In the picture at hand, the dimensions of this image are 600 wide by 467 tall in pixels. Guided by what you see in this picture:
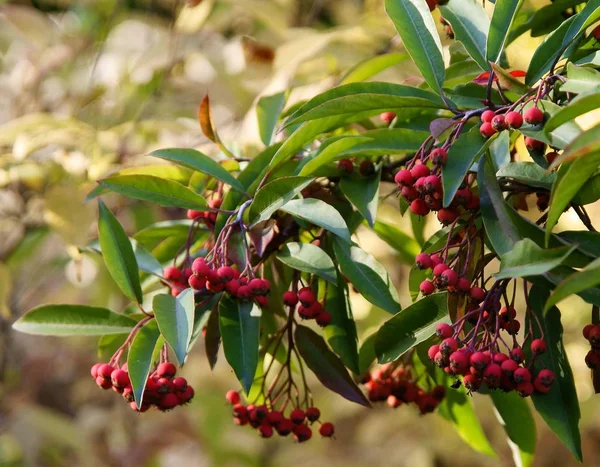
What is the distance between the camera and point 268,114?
115 cm

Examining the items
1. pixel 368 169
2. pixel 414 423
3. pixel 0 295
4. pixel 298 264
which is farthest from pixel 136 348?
pixel 414 423

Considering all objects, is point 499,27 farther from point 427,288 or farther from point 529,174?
point 427,288

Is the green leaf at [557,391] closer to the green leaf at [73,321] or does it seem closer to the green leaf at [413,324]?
the green leaf at [413,324]

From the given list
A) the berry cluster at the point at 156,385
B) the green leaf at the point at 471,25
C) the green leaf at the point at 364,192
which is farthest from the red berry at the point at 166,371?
the green leaf at the point at 471,25

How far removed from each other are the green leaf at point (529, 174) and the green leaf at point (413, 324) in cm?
14

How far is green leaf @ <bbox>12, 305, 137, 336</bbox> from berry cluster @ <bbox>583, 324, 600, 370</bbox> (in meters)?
0.52

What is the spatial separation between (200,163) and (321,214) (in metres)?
0.21

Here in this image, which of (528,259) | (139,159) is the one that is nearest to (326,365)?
(528,259)

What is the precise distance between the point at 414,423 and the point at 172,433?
3.45ft

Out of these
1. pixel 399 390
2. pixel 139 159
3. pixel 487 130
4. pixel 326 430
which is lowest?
pixel 139 159

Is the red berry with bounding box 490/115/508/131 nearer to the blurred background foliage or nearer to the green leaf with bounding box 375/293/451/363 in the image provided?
the green leaf with bounding box 375/293/451/363

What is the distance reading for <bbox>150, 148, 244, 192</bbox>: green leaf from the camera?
Result: 946mm

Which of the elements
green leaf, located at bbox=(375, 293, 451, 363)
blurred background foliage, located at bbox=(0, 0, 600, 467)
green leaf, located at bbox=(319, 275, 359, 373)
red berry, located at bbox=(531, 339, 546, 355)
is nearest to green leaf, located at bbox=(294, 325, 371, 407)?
green leaf, located at bbox=(319, 275, 359, 373)

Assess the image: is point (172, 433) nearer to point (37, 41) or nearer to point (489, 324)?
point (37, 41)
